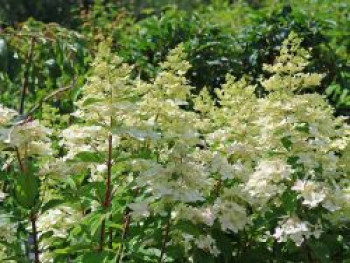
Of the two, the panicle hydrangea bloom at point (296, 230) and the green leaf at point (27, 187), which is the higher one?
the green leaf at point (27, 187)

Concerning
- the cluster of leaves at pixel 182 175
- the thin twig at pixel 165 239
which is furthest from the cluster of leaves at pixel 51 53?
the thin twig at pixel 165 239

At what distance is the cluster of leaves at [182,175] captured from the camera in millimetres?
2213

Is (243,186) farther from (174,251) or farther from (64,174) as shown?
(64,174)

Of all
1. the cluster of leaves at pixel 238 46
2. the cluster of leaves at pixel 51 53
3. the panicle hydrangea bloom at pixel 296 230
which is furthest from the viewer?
the cluster of leaves at pixel 238 46

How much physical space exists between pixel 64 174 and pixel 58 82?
9.21 feet

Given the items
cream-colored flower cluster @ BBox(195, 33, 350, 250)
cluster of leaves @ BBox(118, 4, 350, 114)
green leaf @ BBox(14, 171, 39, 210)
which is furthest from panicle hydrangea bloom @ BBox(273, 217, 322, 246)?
cluster of leaves @ BBox(118, 4, 350, 114)

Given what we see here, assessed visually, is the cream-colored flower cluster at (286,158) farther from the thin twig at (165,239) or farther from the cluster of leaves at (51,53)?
the cluster of leaves at (51,53)

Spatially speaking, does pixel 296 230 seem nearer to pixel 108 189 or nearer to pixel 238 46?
pixel 108 189

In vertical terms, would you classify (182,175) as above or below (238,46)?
above

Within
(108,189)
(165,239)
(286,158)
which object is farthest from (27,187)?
(286,158)

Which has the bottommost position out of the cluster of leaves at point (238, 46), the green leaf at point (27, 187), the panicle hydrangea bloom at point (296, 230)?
the cluster of leaves at point (238, 46)

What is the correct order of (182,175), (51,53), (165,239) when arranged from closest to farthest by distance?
(182,175), (165,239), (51,53)

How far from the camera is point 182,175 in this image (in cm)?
217

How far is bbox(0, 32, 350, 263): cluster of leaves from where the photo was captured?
2213 millimetres
